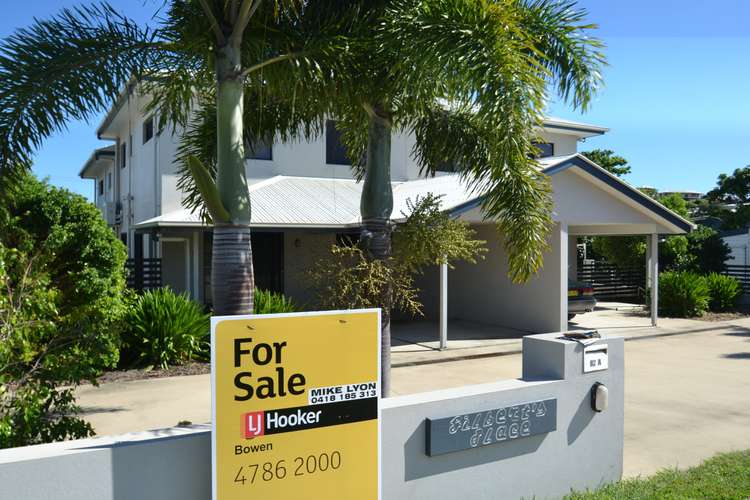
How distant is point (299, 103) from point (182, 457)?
510 cm

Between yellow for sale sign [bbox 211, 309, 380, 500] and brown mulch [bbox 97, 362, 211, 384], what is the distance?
7026 mm

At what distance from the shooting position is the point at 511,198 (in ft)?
23.0

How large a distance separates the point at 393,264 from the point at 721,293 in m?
16.7

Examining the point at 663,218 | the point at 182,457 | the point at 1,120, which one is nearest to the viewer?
the point at 182,457

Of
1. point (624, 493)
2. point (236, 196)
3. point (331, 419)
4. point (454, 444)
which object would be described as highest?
point (236, 196)

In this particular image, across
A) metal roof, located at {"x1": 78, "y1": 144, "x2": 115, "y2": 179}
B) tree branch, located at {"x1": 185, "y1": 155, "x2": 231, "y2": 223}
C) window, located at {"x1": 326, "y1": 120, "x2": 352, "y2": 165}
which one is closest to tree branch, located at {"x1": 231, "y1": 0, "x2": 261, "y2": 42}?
tree branch, located at {"x1": 185, "y1": 155, "x2": 231, "y2": 223}

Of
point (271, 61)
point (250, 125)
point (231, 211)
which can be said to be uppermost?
point (271, 61)

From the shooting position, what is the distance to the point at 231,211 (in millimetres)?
6492

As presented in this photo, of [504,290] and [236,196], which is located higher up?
[236,196]

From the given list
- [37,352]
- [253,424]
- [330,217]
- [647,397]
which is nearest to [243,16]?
[37,352]

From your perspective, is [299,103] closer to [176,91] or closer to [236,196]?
[176,91]

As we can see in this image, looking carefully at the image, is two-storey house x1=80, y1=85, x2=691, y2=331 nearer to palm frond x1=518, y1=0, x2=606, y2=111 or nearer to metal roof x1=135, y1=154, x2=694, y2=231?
metal roof x1=135, y1=154, x2=694, y2=231

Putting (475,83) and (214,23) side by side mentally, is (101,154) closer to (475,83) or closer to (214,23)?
(214,23)

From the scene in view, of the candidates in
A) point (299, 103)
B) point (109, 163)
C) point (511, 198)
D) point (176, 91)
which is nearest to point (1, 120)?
point (176, 91)
